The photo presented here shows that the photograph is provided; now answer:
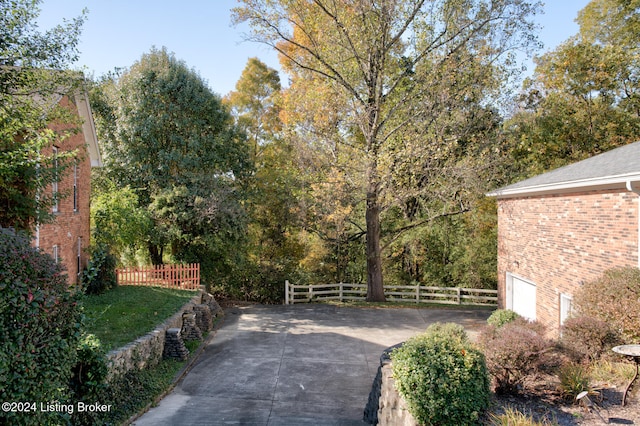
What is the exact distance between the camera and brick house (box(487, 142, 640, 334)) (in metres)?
7.86

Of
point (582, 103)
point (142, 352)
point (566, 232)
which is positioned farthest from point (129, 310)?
point (582, 103)

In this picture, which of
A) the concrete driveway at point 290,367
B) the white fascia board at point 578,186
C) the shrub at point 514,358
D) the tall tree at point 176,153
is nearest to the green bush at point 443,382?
the shrub at point 514,358

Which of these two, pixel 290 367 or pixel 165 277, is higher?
pixel 165 277

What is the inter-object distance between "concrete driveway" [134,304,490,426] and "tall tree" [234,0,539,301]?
5.30 meters

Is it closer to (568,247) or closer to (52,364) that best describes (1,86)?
(52,364)

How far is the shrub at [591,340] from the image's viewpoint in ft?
21.6

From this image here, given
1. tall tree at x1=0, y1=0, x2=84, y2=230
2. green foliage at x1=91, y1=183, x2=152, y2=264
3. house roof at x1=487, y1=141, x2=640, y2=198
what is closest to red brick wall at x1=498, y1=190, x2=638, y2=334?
house roof at x1=487, y1=141, x2=640, y2=198

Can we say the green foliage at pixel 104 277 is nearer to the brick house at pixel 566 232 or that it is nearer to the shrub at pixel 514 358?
the shrub at pixel 514 358

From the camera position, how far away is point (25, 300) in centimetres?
417

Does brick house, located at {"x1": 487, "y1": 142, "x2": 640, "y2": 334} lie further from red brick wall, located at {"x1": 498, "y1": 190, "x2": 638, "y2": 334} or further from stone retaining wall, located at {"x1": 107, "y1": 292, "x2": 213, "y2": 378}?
stone retaining wall, located at {"x1": 107, "y1": 292, "x2": 213, "y2": 378}

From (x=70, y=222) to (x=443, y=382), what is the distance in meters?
12.6

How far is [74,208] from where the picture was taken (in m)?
14.1

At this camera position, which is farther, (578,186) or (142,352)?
(142,352)

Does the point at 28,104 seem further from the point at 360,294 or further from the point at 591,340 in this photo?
the point at 360,294
